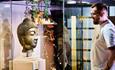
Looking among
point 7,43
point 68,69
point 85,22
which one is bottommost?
point 68,69

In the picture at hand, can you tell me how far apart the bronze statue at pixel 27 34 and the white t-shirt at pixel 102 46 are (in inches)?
50.9

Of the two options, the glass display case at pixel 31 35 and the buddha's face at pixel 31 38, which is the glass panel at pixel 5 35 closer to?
the glass display case at pixel 31 35

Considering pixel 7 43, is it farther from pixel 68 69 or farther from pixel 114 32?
pixel 114 32

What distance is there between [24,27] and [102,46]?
1447mm

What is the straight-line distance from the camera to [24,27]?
4.33m

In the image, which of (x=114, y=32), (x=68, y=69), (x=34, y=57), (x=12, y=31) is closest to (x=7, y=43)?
(x=12, y=31)

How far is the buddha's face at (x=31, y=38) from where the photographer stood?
14.3ft

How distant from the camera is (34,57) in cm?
457

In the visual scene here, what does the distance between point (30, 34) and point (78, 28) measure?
4.12 ft

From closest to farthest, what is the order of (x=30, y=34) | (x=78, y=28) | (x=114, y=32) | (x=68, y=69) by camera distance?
1. (x=114, y=32)
2. (x=30, y=34)
3. (x=68, y=69)
4. (x=78, y=28)

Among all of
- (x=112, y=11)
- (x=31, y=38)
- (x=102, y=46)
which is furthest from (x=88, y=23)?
(x=102, y=46)

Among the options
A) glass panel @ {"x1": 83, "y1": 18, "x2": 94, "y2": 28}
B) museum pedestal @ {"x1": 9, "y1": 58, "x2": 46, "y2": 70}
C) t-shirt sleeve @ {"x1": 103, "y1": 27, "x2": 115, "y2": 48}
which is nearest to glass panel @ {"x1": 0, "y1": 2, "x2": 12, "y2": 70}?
museum pedestal @ {"x1": 9, "y1": 58, "x2": 46, "y2": 70}

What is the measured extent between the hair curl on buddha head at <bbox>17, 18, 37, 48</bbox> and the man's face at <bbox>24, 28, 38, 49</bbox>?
0.05m

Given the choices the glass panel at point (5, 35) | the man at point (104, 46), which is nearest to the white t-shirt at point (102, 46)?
the man at point (104, 46)
